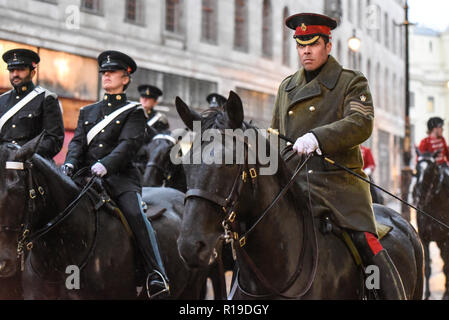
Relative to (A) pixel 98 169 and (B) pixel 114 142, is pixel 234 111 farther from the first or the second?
(B) pixel 114 142

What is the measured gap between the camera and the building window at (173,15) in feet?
76.8

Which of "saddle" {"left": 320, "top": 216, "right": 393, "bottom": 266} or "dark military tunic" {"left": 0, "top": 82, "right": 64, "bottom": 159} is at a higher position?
"dark military tunic" {"left": 0, "top": 82, "right": 64, "bottom": 159}

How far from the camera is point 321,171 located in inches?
180

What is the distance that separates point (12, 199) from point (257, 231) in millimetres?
2117

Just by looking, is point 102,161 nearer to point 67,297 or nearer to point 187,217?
point 67,297

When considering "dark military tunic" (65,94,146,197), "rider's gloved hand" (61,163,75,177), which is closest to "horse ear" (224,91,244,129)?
"dark military tunic" (65,94,146,197)

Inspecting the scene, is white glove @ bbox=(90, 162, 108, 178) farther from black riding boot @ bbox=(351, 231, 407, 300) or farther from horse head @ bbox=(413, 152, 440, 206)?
horse head @ bbox=(413, 152, 440, 206)

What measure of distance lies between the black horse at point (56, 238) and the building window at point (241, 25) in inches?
860

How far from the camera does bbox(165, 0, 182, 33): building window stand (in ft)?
76.8

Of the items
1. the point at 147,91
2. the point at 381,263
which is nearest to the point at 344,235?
the point at 381,263

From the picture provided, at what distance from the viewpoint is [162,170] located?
10305 millimetres

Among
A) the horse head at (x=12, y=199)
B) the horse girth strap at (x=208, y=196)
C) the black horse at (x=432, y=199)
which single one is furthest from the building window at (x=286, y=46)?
the horse girth strap at (x=208, y=196)

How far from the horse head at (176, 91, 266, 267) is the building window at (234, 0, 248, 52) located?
23.7 metres

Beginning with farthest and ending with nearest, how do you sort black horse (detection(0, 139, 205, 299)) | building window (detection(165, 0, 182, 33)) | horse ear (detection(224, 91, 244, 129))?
1. building window (detection(165, 0, 182, 33))
2. black horse (detection(0, 139, 205, 299))
3. horse ear (detection(224, 91, 244, 129))
